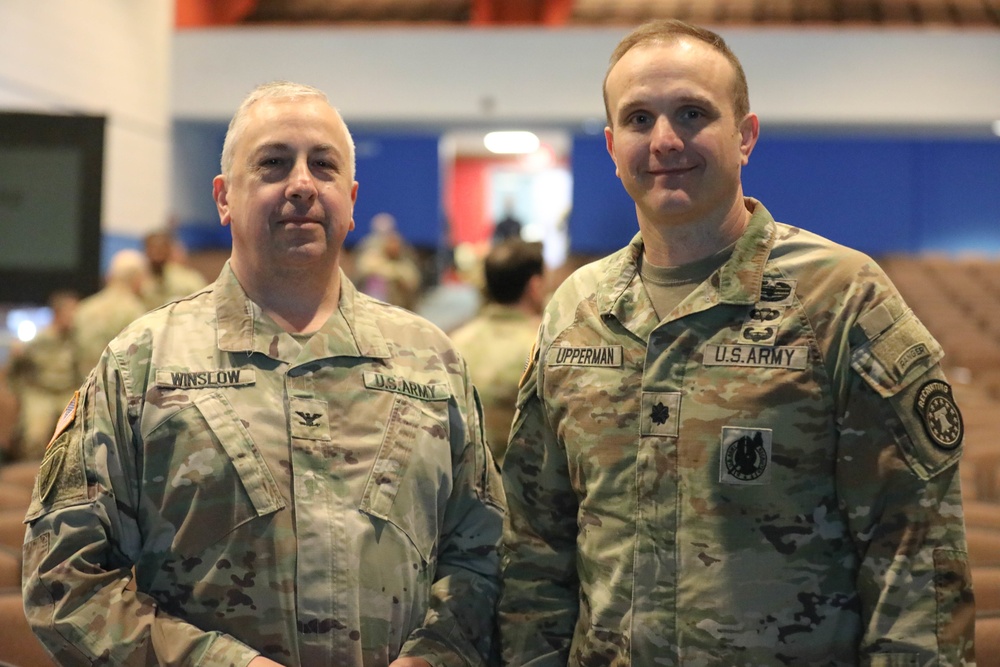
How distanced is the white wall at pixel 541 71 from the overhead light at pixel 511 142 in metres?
2.31

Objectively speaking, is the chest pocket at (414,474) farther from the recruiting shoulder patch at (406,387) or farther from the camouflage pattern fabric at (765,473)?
the camouflage pattern fabric at (765,473)

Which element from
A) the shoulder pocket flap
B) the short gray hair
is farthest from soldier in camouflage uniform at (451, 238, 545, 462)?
the shoulder pocket flap

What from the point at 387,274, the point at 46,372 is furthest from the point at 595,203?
the point at 46,372

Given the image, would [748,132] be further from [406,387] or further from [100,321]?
[100,321]

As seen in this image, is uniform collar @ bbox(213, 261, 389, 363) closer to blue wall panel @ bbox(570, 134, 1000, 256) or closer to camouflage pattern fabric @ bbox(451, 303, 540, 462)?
camouflage pattern fabric @ bbox(451, 303, 540, 462)

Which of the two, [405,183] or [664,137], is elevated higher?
[405,183]

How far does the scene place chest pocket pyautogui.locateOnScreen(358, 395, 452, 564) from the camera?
63.7 inches

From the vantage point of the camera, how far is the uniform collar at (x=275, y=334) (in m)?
1.64

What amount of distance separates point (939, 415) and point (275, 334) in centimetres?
98

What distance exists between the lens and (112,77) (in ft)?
38.0

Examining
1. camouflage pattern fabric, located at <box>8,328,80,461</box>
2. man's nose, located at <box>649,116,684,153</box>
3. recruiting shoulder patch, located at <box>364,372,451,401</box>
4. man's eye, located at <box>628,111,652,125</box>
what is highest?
man's eye, located at <box>628,111,652,125</box>

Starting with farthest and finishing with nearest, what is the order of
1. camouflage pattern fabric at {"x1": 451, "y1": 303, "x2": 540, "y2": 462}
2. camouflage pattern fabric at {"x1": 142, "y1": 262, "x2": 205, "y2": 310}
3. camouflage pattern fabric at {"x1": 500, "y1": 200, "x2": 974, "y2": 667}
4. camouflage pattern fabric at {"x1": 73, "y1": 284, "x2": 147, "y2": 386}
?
camouflage pattern fabric at {"x1": 142, "y1": 262, "x2": 205, "y2": 310}, camouflage pattern fabric at {"x1": 73, "y1": 284, "x2": 147, "y2": 386}, camouflage pattern fabric at {"x1": 451, "y1": 303, "x2": 540, "y2": 462}, camouflage pattern fabric at {"x1": 500, "y1": 200, "x2": 974, "y2": 667}

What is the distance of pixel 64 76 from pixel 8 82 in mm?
1277

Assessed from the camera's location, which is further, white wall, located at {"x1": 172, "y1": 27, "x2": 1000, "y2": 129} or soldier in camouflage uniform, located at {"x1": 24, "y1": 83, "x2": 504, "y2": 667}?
white wall, located at {"x1": 172, "y1": 27, "x2": 1000, "y2": 129}
